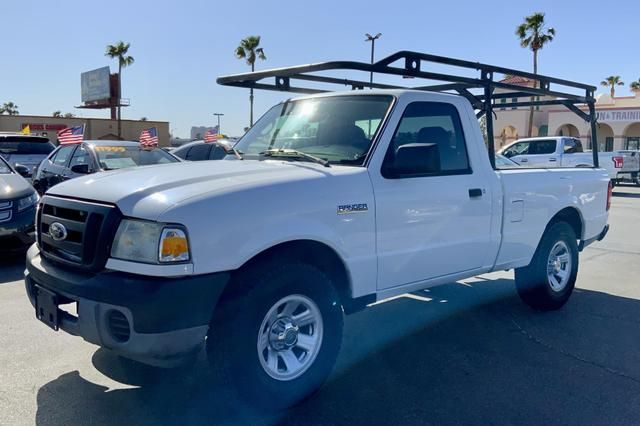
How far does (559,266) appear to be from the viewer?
223 inches

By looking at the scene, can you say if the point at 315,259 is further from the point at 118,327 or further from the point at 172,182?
the point at 118,327

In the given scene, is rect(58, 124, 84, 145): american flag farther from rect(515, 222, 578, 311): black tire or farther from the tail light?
the tail light

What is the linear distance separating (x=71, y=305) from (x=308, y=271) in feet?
4.52

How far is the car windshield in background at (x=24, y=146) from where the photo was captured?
1330cm

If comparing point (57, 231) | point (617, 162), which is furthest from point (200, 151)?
point (617, 162)

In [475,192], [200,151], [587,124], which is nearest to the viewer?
[475,192]

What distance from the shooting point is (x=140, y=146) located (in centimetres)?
1017

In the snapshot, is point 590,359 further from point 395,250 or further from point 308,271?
point 308,271

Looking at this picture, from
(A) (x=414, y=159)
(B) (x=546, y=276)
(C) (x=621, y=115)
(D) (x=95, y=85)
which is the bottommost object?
(B) (x=546, y=276)

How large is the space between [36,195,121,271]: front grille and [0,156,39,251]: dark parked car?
3958 millimetres

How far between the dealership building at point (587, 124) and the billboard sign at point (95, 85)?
4303cm

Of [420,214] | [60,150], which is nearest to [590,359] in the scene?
[420,214]

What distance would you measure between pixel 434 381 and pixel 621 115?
122ft

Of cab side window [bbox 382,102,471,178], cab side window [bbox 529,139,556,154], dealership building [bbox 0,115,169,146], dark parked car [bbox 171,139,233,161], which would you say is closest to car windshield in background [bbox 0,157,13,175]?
dark parked car [bbox 171,139,233,161]
